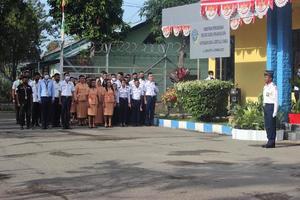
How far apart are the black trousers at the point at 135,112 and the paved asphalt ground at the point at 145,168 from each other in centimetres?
417

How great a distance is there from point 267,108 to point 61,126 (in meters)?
7.98

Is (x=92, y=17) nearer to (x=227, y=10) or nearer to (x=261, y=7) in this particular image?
(x=227, y=10)

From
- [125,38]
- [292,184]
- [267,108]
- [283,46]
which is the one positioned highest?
[125,38]

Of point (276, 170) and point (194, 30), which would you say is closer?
point (276, 170)

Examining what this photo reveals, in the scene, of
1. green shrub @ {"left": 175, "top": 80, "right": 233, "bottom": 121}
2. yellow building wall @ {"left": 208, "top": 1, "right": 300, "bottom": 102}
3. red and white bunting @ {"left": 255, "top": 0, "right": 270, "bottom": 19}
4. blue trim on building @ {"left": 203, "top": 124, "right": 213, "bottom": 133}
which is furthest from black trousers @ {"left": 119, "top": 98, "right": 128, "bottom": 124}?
red and white bunting @ {"left": 255, "top": 0, "right": 270, "bottom": 19}

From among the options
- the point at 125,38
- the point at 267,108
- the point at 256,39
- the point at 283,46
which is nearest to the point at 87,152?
the point at 267,108

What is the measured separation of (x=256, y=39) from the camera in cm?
2169

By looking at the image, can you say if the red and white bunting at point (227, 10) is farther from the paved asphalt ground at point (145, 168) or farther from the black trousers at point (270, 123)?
the black trousers at point (270, 123)

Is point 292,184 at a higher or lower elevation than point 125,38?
lower

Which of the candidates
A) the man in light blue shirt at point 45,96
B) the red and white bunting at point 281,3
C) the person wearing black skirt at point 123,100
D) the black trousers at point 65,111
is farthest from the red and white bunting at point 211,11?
the man in light blue shirt at point 45,96

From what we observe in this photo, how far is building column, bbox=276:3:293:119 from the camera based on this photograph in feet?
53.6

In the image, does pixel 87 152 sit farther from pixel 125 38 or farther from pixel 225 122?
pixel 125 38

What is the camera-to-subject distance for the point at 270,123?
1391 cm

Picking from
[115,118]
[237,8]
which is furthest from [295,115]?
[115,118]
